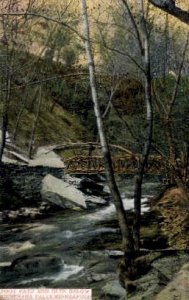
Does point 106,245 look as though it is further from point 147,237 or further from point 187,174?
point 187,174

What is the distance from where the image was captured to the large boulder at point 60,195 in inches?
674

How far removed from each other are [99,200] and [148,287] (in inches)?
462

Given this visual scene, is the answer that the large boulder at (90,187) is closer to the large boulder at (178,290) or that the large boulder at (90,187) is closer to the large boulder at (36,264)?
the large boulder at (36,264)

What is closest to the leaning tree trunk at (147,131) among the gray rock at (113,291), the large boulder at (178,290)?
the gray rock at (113,291)

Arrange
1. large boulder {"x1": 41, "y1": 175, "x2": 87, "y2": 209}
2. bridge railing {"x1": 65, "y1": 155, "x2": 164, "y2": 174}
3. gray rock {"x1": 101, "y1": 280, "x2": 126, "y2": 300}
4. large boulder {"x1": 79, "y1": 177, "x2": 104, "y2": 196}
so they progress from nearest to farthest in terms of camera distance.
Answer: gray rock {"x1": 101, "y1": 280, "x2": 126, "y2": 300} < large boulder {"x1": 41, "y1": 175, "x2": 87, "y2": 209} < bridge railing {"x1": 65, "y1": 155, "x2": 164, "y2": 174} < large boulder {"x1": 79, "y1": 177, "x2": 104, "y2": 196}

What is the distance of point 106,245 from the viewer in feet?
38.9

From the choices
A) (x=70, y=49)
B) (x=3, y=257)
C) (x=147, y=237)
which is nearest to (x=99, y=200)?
(x=147, y=237)

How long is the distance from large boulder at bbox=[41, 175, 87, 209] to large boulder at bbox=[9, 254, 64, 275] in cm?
617

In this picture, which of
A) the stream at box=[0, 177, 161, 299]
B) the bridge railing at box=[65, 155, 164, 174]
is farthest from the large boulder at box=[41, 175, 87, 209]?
the bridge railing at box=[65, 155, 164, 174]

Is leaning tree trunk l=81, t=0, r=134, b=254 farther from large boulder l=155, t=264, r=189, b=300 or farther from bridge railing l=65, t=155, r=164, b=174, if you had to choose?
bridge railing l=65, t=155, r=164, b=174

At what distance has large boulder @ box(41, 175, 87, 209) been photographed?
1712cm

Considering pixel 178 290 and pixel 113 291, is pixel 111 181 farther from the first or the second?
pixel 178 290

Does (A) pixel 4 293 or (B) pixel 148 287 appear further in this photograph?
(B) pixel 148 287

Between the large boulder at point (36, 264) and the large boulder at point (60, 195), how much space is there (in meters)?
6.17
